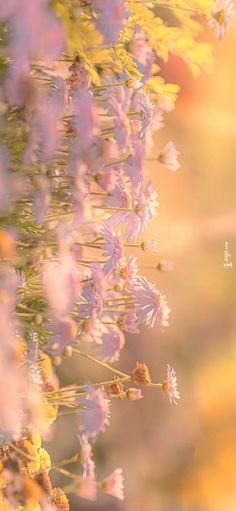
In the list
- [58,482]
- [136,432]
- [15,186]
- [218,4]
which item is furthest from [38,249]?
[136,432]

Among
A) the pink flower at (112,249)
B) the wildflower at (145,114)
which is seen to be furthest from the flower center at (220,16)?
the pink flower at (112,249)

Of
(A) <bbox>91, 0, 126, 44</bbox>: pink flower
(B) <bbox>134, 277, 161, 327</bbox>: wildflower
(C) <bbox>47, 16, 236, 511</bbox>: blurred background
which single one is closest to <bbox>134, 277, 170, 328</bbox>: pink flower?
(B) <bbox>134, 277, 161, 327</bbox>: wildflower

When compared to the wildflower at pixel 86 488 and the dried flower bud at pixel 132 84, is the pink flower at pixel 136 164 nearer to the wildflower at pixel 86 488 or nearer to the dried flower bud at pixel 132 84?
the dried flower bud at pixel 132 84

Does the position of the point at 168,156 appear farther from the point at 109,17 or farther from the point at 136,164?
the point at 109,17

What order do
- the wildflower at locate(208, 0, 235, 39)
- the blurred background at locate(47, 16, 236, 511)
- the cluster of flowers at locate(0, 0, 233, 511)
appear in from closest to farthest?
the cluster of flowers at locate(0, 0, 233, 511), the wildflower at locate(208, 0, 235, 39), the blurred background at locate(47, 16, 236, 511)

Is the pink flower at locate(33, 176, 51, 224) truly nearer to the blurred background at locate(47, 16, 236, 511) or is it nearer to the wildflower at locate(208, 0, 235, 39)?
the wildflower at locate(208, 0, 235, 39)

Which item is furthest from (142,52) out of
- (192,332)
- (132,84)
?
(192,332)

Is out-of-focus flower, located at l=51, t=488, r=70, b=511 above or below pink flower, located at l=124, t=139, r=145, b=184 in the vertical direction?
below
